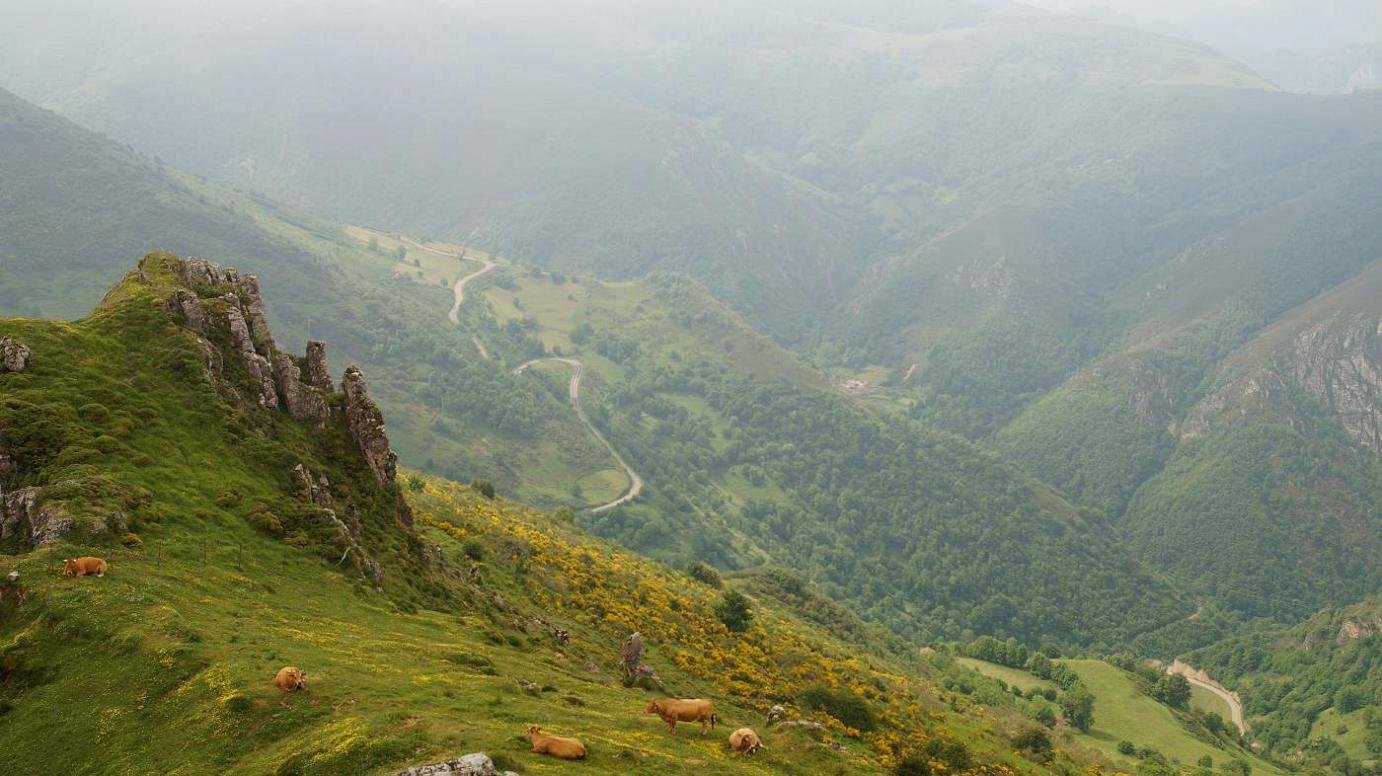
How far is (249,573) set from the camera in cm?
4019

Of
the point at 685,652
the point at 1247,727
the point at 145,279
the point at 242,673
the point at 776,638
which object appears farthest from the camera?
the point at 1247,727

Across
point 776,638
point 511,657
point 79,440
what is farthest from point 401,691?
point 776,638

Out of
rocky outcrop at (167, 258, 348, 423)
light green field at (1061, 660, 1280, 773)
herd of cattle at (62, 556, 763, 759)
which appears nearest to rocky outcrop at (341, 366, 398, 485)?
rocky outcrop at (167, 258, 348, 423)

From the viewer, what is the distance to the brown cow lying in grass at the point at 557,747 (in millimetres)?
28094

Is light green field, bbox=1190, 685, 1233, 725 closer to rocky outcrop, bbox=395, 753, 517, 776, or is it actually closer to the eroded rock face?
the eroded rock face

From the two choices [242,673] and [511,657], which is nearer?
[242,673]

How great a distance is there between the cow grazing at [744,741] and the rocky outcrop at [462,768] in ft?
38.8

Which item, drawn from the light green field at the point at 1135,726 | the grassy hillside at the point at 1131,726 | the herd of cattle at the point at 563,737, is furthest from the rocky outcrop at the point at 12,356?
the light green field at the point at 1135,726

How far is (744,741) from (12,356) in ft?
118

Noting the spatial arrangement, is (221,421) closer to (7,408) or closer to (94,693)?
(7,408)

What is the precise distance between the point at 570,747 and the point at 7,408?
1140 inches

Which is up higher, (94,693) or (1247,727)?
(94,693)

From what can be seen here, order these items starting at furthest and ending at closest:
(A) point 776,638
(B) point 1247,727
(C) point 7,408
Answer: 1. (B) point 1247,727
2. (A) point 776,638
3. (C) point 7,408

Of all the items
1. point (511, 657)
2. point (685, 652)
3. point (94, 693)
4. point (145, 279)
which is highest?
point (145, 279)
